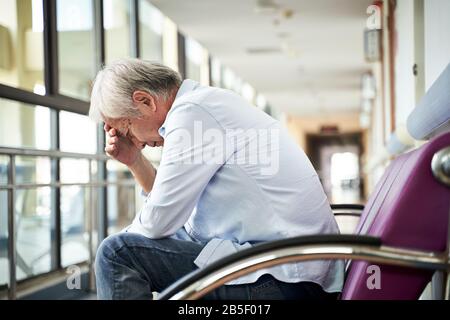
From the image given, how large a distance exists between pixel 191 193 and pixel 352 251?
0.47 meters

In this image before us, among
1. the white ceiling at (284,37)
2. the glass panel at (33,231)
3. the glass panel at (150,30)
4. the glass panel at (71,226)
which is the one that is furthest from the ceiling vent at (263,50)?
the glass panel at (33,231)

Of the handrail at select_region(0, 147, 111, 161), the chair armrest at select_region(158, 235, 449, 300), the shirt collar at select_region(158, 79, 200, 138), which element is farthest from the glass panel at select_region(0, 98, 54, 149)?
the chair armrest at select_region(158, 235, 449, 300)

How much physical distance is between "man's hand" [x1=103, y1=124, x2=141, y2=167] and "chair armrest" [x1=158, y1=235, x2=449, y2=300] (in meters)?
0.83

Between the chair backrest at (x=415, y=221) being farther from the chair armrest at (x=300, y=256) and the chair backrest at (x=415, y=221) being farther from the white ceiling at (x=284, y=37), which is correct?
the white ceiling at (x=284, y=37)

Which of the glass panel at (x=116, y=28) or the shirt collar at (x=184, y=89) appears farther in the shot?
the glass panel at (x=116, y=28)

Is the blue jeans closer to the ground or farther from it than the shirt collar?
closer to the ground

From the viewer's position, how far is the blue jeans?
1.39 meters

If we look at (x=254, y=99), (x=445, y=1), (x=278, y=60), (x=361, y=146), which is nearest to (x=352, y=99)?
(x=254, y=99)

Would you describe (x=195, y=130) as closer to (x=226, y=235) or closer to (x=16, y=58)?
(x=226, y=235)

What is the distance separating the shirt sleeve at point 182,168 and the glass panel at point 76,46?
9.73 feet

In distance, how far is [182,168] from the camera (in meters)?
1.39

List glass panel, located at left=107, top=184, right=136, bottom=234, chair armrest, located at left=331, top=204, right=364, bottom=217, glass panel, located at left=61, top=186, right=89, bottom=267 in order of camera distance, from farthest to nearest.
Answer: glass panel, located at left=107, top=184, right=136, bottom=234, glass panel, located at left=61, top=186, right=89, bottom=267, chair armrest, located at left=331, top=204, right=364, bottom=217

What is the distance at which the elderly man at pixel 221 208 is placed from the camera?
1.39m

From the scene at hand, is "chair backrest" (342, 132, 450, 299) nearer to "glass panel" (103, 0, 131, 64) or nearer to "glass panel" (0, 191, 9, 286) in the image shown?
"glass panel" (0, 191, 9, 286)
